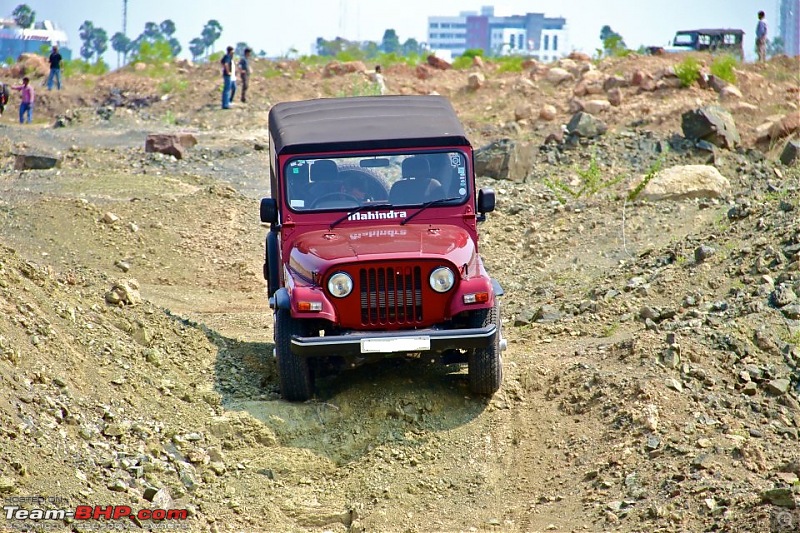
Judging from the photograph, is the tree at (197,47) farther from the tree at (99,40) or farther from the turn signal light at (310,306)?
the turn signal light at (310,306)

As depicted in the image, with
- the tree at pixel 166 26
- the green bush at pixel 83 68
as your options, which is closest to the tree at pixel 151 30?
the tree at pixel 166 26

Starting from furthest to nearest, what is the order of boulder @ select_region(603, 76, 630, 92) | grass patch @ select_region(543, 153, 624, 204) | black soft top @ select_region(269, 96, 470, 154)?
boulder @ select_region(603, 76, 630, 92) < grass patch @ select_region(543, 153, 624, 204) < black soft top @ select_region(269, 96, 470, 154)

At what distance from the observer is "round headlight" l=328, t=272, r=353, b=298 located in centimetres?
807

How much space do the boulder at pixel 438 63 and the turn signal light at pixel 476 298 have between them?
3084 cm

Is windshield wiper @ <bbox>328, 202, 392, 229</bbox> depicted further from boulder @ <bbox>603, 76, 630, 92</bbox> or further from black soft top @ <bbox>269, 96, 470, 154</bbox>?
boulder @ <bbox>603, 76, 630, 92</bbox>

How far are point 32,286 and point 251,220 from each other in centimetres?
813

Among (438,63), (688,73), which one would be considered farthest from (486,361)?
(438,63)

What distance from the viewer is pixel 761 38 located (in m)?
30.7

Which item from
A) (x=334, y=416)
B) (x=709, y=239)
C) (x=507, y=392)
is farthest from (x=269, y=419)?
(x=709, y=239)

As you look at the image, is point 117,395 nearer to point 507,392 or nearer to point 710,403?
point 507,392

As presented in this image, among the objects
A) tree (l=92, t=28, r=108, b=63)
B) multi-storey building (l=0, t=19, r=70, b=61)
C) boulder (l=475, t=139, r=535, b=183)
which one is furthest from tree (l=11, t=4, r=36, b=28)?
boulder (l=475, t=139, r=535, b=183)

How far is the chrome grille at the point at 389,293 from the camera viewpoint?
26.6 ft

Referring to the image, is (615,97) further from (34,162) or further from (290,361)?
(290,361)

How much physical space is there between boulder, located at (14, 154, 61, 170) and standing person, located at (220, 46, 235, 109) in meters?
9.29
